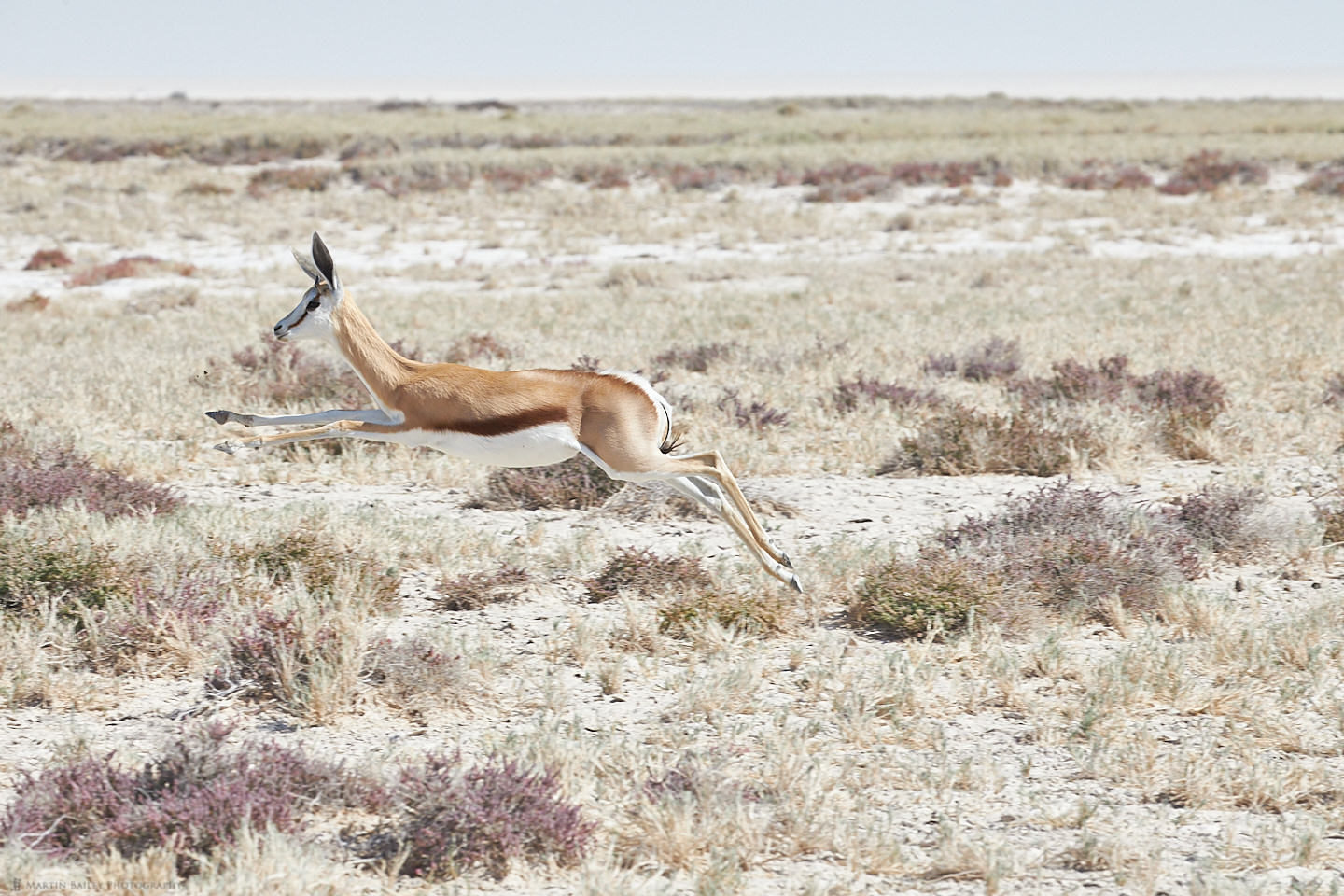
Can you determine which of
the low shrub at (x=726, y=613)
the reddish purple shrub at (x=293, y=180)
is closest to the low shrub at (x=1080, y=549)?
the low shrub at (x=726, y=613)

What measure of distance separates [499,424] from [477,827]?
164 centimetres

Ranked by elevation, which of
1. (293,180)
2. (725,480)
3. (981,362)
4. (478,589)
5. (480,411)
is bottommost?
(478,589)

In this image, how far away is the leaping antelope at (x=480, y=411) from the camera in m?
5.34

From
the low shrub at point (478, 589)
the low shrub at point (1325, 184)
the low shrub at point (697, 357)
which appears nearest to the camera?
the low shrub at point (478, 589)

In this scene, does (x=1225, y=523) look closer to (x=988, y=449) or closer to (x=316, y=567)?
(x=988, y=449)

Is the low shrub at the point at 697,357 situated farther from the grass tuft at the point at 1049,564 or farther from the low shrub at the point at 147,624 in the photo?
the low shrub at the point at 147,624

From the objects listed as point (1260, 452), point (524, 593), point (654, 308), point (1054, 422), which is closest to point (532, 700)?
point (524, 593)

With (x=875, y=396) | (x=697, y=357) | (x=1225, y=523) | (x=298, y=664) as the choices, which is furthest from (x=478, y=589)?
(x=697, y=357)

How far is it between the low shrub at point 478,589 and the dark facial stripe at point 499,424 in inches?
68.7

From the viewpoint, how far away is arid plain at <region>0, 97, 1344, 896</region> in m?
4.44

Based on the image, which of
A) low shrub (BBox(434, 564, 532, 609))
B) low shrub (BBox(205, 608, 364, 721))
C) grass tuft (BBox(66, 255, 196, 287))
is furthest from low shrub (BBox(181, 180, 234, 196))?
low shrub (BBox(205, 608, 364, 721))

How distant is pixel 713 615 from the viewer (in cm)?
647

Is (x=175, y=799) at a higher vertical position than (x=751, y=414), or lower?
lower

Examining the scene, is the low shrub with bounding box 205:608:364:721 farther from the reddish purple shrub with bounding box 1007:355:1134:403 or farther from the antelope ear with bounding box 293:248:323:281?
the reddish purple shrub with bounding box 1007:355:1134:403
